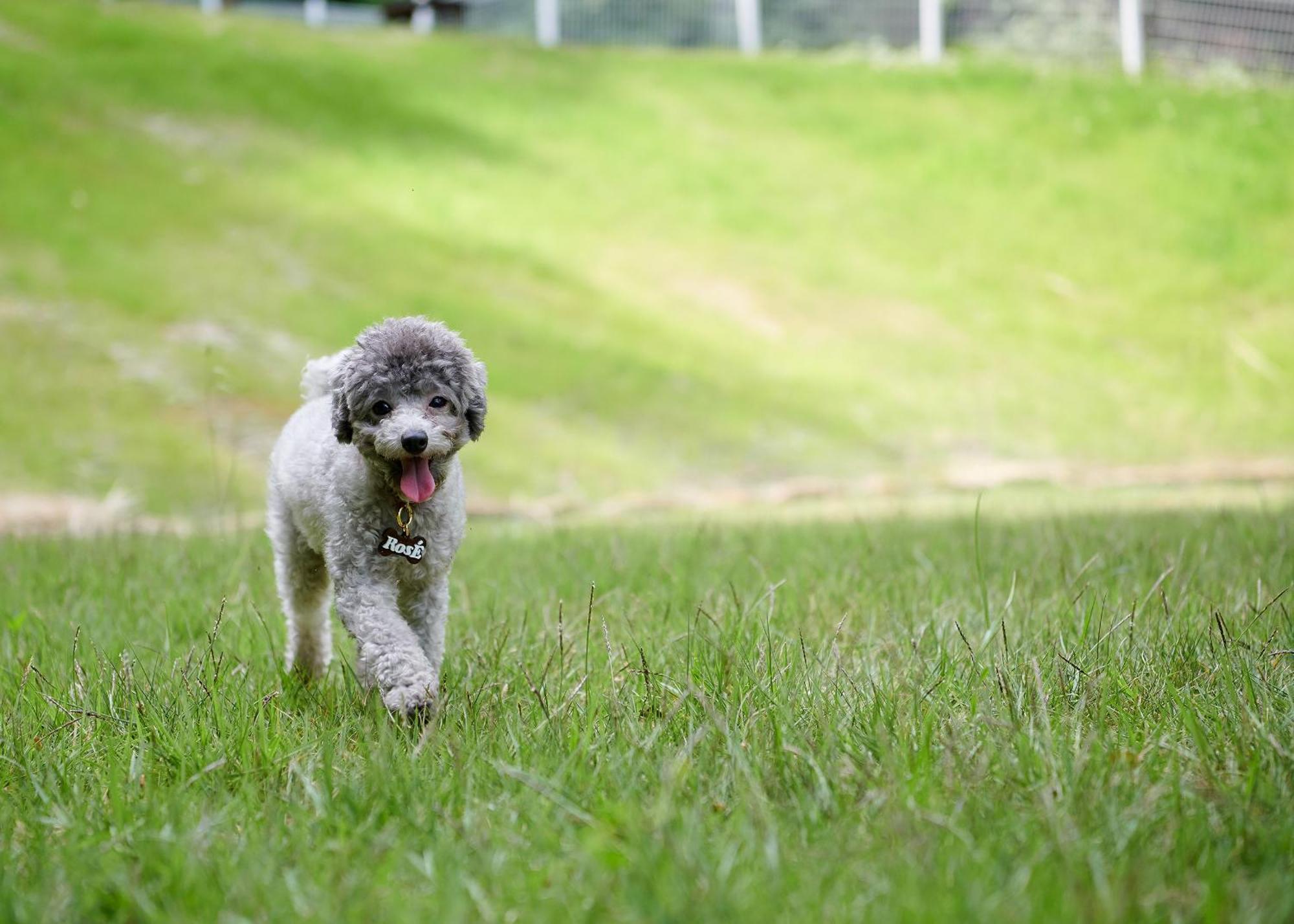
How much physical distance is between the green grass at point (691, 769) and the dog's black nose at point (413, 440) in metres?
0.54

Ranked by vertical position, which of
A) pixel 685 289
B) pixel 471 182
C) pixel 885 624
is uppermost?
pixel 471 182

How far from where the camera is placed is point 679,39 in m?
19.8

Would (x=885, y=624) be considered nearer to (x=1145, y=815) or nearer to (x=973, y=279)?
(x=1145, y=815)

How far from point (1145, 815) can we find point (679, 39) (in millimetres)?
19343

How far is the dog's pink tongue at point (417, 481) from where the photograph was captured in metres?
2.95

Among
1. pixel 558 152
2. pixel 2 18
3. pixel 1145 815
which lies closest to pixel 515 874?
pixel 1145 815

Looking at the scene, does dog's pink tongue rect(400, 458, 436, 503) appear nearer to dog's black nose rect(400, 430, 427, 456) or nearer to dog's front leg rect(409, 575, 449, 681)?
dog's black nose rect(400, 430, 427, 456)

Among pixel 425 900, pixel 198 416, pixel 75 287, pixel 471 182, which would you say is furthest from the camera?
pixel 471 182

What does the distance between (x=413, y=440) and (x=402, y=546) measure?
31cm

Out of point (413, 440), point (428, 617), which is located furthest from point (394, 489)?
point (428, 617)

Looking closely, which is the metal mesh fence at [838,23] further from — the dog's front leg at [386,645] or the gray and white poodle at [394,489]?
the dog's front leg at [386,645]

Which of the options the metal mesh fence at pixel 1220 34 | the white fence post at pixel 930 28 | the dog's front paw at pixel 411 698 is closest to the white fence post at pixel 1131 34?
the metal mesh fence at pixel 1220 34

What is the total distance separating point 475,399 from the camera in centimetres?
315

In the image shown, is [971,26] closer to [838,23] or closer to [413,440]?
[838,23]
